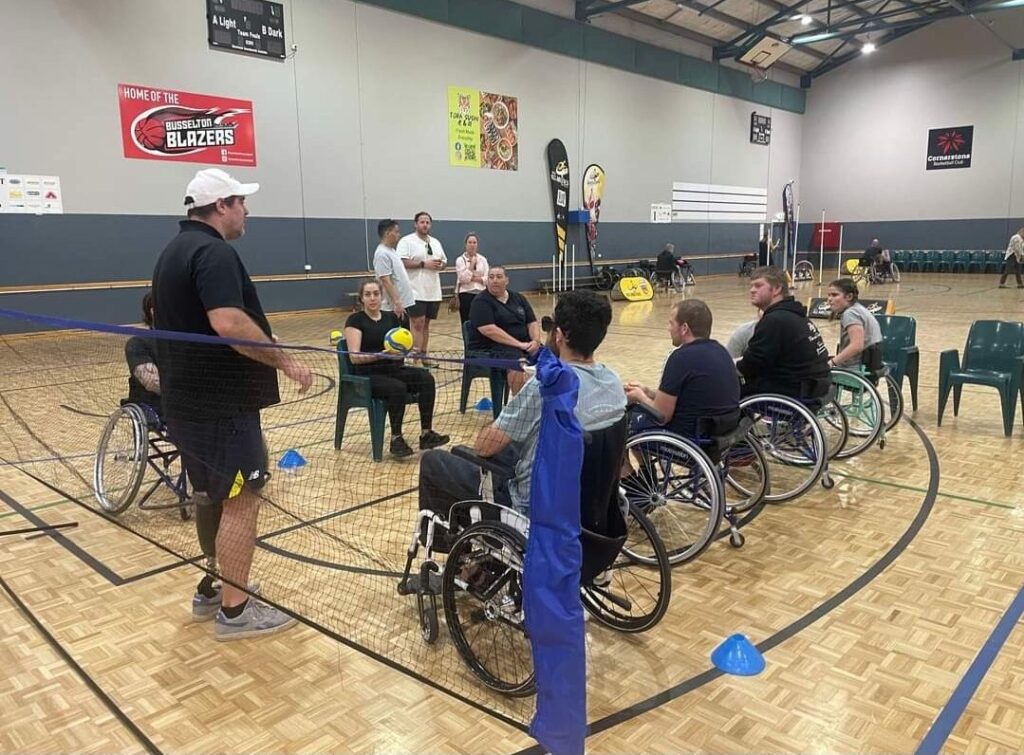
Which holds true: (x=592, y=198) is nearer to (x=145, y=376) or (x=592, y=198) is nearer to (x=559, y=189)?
(x=559, y=189)

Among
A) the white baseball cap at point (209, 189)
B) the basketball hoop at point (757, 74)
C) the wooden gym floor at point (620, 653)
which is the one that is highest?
the basketball hoop at point (757, 74)

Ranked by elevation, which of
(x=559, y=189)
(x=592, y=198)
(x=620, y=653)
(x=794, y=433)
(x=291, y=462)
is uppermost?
(x=559, y=189)

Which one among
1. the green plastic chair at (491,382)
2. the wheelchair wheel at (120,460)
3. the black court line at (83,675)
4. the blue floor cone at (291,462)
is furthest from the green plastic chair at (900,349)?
the black court line at (83,675)

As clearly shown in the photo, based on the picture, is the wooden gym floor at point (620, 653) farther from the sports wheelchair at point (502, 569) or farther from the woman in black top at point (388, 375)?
the woman in black top at point (388, 375)

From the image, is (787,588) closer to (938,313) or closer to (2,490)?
(2,490)

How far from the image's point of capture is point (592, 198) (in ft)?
56.2

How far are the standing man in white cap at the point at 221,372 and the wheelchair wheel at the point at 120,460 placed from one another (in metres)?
1.11

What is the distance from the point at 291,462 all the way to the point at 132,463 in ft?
3.04

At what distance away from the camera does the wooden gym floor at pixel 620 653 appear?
2.01 m

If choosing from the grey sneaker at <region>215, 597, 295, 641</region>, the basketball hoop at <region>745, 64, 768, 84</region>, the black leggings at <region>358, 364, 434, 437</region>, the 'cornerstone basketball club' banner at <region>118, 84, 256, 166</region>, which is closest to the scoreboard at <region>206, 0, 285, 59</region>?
the 'cornerstone basketball club' banner at <region>118, 84, 256, 166</region>

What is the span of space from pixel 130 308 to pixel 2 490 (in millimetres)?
7070

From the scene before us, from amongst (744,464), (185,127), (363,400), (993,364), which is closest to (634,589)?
(744,464)

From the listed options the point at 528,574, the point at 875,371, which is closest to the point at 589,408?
the point at 528,574

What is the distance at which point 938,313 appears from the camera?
39.4ft
